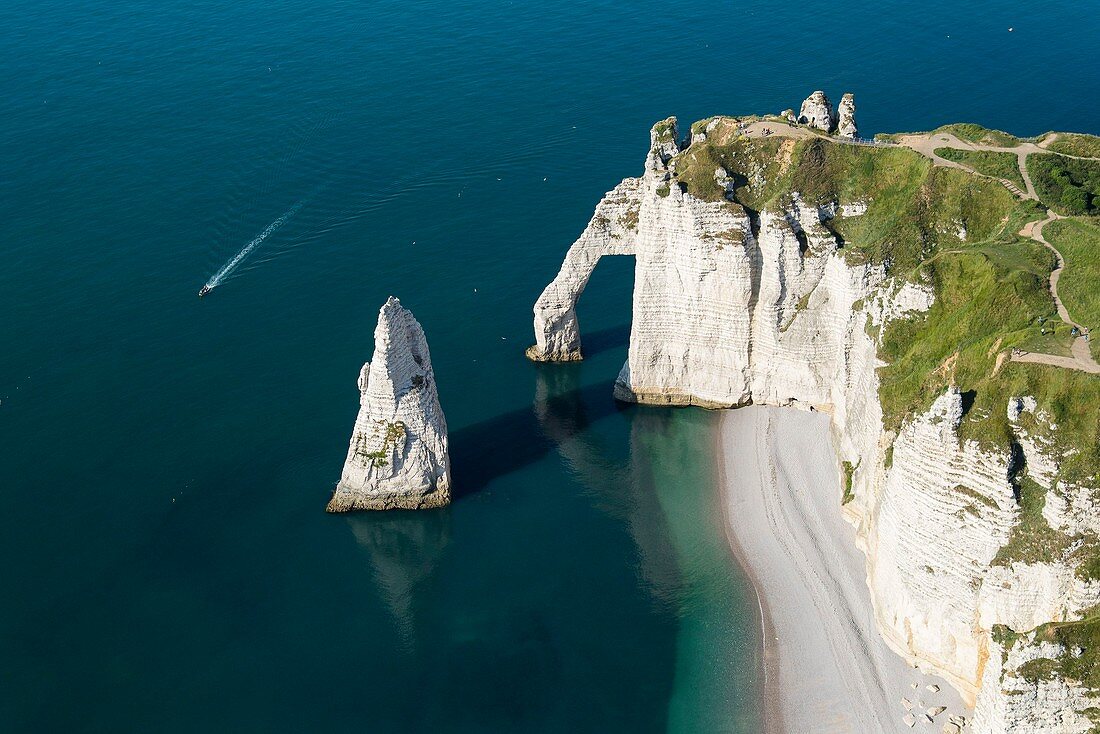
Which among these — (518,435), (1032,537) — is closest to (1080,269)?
(1032,537)

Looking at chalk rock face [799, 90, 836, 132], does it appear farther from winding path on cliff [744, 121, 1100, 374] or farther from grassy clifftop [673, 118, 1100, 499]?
grassy clifftop [673, 118, 1100, 499]

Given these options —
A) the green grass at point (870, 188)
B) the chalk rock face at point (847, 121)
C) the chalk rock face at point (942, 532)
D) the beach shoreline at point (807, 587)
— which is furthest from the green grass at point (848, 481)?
the chalk rock face at point (847, 121)

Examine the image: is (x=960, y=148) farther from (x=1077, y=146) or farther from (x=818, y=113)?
(x=818, y=113)

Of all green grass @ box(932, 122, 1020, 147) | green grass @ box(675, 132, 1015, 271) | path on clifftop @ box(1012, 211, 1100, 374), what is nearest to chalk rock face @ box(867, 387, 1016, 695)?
path on clifftop @ box(1012, 211, 1100, 374)

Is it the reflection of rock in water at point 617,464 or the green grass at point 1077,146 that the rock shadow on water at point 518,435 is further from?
the green grass at point 1077,146

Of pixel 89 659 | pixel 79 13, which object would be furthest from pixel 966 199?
pixel 79 13

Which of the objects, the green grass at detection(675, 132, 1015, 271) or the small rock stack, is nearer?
the green grass at detection(675, 132, 1015, 271)

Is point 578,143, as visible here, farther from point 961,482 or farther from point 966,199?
point 961,482
